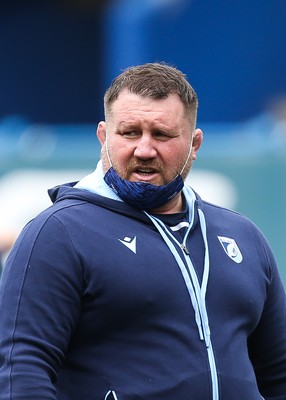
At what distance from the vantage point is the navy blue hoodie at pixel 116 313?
321cm

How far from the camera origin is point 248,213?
27.7 feet

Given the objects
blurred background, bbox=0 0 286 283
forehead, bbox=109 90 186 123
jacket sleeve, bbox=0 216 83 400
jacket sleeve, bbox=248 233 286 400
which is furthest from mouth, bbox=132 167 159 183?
blurred background, bbox=0 0 286 283

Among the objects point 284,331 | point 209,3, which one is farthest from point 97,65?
point 284,331

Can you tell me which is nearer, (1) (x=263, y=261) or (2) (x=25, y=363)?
(2) (x=25, y=363)

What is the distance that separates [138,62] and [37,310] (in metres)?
9.06

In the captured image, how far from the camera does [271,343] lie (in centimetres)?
374

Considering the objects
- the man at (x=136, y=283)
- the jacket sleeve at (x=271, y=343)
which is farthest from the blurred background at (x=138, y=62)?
the man at (x=136, y=283)

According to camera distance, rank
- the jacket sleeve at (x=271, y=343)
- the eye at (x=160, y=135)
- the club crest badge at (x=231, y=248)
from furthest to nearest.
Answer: the jacket sleeve at (x=271, y=343) → the club crest badge at (x=231, y=248) → the eye at (x=160, y=135)

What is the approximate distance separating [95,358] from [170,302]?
27 centimetres

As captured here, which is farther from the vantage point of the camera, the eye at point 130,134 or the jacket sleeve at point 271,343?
the jacket sleeve at point 271,343

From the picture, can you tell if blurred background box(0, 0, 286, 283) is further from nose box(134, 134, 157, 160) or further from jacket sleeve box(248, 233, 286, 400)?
nose box(134, 134, 157, 160)

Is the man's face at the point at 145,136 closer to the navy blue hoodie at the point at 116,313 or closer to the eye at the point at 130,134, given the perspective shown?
the eye at the point at 130,134

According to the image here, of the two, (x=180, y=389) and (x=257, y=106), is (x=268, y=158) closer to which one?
(x=257, y=106)

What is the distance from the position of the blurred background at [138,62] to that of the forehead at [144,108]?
4357 millimetres
